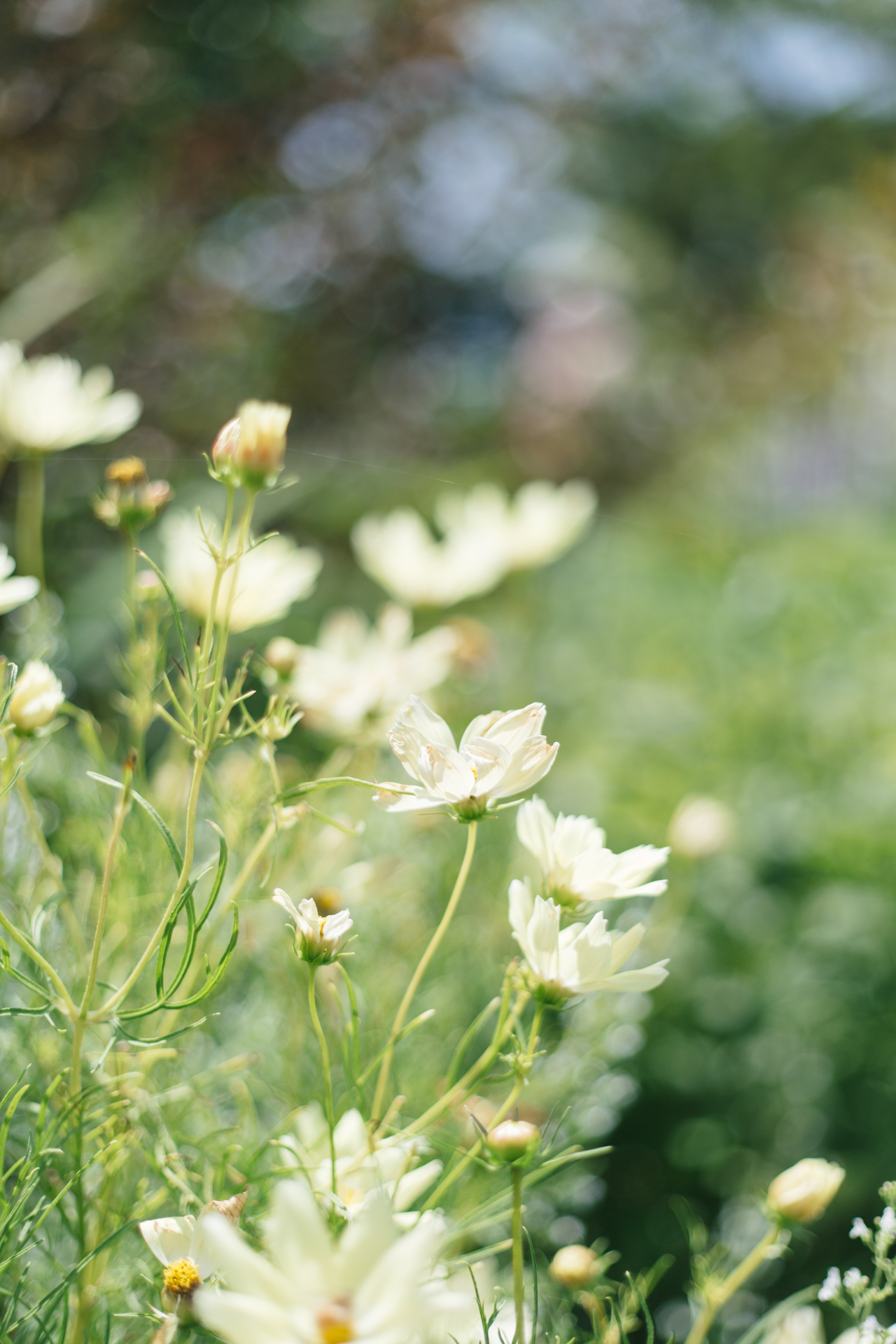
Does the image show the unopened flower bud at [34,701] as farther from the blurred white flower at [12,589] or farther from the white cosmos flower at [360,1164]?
the white cosmos flower at [360,1164]

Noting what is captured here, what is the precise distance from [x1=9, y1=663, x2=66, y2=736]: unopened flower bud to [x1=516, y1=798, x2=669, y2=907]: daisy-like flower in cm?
13

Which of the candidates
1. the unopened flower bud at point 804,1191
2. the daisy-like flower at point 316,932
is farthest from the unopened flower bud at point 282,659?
the unopened flower bud at point 804,1191

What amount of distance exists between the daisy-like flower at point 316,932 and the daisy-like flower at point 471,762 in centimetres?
3

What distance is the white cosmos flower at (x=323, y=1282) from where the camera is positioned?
0.15 m

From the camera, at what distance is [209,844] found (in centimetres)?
52

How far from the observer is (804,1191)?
26 cm

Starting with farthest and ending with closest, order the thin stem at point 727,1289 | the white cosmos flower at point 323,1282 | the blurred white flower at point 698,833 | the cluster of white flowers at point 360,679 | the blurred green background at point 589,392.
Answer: the blurred green background at point 589,392 < the blurred white flower at point 698,833 < the cluster of white flowers at point 360,679 < the thin stem at point 727,1289 < the white cosmos flower at point 323,1282

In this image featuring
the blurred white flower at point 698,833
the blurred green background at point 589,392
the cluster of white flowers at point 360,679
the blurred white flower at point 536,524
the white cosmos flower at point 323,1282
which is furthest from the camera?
the blurred green background at point 589,392

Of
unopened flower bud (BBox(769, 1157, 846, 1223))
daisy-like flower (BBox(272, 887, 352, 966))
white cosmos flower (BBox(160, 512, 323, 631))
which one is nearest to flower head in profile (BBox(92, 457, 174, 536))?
white cosmos flower (BBox(160, 512, 323, 631))

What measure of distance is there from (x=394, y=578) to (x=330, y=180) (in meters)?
2.06

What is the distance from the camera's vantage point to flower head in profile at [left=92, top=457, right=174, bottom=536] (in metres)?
0.30

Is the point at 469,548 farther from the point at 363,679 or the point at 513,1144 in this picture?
the point at 513,1144

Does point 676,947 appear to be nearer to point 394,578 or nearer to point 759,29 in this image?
point 394,578

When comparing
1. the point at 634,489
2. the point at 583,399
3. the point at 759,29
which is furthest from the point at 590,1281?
the point at 759,29
